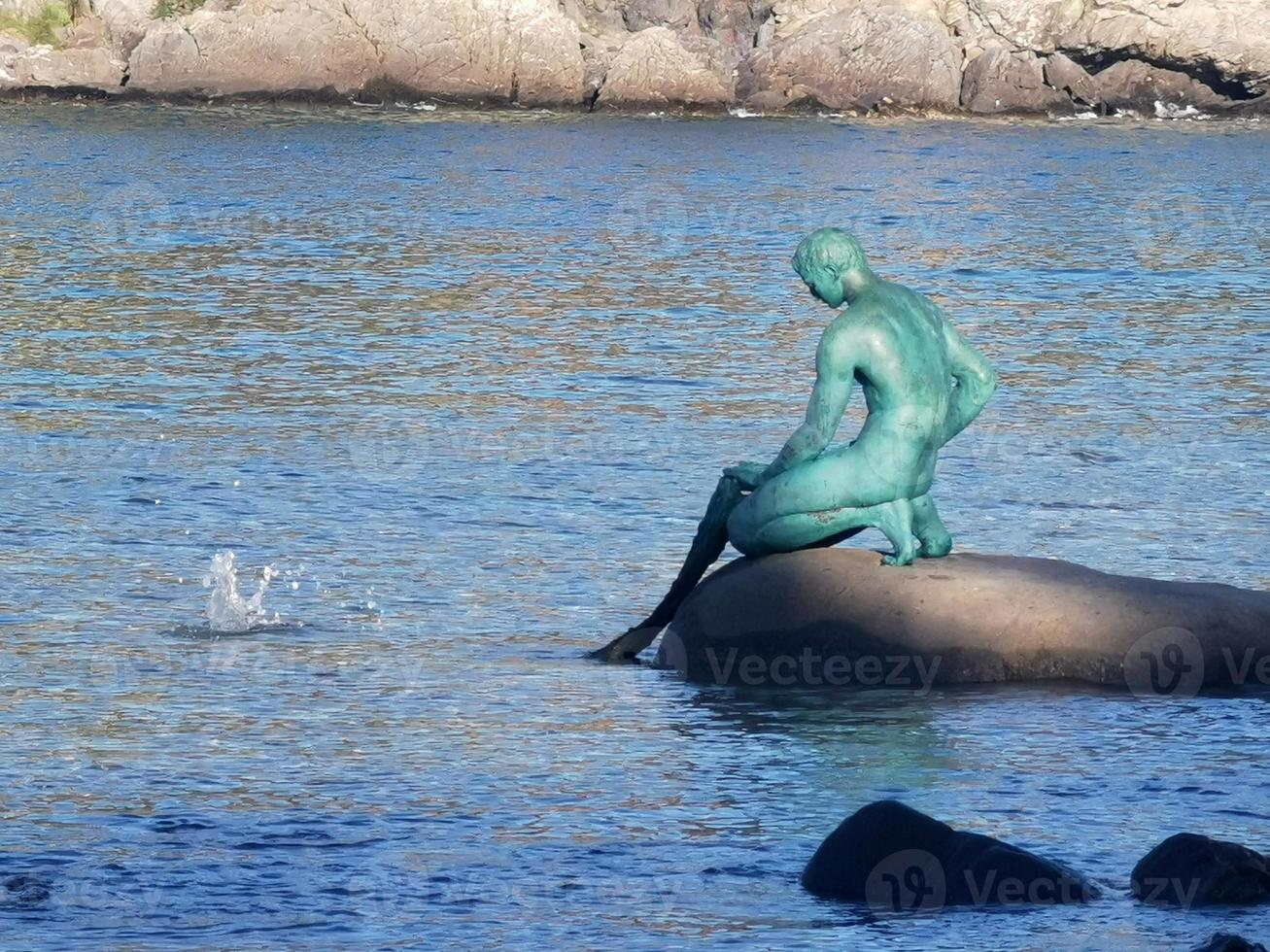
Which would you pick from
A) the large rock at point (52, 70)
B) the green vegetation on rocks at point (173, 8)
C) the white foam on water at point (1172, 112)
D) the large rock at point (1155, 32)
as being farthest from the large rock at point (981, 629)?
the green vegetation on rocks at point (173, 8)

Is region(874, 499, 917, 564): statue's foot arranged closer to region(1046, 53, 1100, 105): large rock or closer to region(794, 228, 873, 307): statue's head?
region(794, 228, 873, 307): statue's head

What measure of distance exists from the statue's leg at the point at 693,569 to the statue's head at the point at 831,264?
0.98 metres

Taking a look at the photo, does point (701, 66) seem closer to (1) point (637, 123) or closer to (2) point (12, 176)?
(1) point (637, 123)

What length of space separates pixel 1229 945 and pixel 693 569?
4486mm

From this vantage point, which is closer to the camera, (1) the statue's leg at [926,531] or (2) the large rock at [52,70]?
(1) the statue's leg at [926,531]

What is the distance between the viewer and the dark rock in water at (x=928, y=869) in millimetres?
6918

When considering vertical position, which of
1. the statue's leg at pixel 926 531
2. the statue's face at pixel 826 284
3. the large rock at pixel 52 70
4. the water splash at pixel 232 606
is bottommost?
the water splash at pixel 232 606

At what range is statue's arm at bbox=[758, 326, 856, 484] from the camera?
32.3 feet

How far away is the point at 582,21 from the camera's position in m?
66.0

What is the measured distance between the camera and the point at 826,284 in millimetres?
9828

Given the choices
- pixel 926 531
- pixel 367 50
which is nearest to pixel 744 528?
pixel 926 531

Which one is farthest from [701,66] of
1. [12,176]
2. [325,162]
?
[12,176]

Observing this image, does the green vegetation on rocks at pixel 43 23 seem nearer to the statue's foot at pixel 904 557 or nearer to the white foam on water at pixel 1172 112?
the white foam on water at pixel 1172 112

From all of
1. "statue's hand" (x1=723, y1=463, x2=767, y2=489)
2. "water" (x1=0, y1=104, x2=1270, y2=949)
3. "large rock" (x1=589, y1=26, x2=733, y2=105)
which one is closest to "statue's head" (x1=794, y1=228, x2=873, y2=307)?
"statue's hand" (x1=723, y1=463, x2=767, y2=489)
